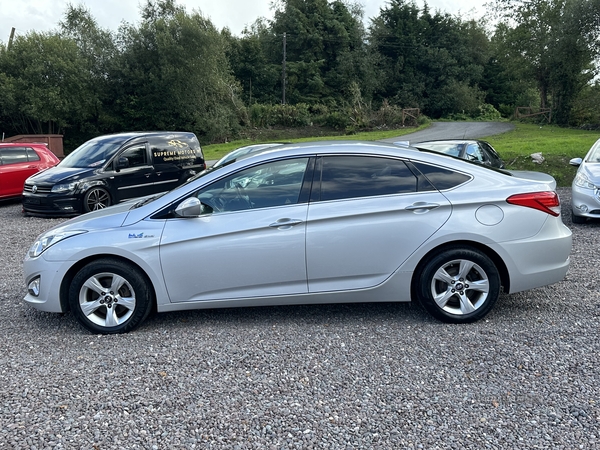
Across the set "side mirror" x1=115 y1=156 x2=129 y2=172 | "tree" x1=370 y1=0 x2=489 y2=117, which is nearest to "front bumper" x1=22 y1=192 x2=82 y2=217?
"side mirror" x1=115 y1=156 x2=129 y2=172

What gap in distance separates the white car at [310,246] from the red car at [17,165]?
30.6 ft

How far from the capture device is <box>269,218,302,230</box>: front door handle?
4.21 meters

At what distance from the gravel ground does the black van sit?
20.5 feet

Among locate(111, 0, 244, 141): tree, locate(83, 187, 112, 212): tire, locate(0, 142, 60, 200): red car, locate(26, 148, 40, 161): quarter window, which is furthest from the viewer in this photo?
locate(111, 0, 244, 141): tree

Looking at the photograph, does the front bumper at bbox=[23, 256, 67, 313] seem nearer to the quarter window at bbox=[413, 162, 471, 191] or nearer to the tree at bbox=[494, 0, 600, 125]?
the quarter window at bbox=[413, 162, 471, 191]

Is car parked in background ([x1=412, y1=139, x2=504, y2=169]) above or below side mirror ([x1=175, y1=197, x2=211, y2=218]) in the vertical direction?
above

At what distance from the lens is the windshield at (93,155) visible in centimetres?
1127

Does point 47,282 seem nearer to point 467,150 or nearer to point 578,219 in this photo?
→ point 578,219

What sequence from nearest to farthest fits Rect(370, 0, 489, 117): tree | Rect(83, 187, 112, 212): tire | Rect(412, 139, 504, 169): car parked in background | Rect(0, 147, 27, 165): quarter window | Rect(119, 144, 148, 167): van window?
Rect(412, 139, 504, 169): car parked in background
Rect(83, 187, 112, 212): tire
Rect(119, 144, 148, 167): van window
Rect(0, 147, 27, 165): quarter window
Rect(370, 0, 489, 117): tree

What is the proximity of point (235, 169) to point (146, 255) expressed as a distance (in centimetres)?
104

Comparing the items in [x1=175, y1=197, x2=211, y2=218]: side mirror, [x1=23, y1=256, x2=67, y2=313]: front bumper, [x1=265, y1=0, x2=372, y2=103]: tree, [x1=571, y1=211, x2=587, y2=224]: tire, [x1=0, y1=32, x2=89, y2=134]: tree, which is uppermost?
[x1=265, y1=0, x2=372, y2=103]: tree

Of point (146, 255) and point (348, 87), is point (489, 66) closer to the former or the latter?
point (348, 87)

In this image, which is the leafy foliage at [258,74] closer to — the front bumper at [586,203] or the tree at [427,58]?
the tree at [427,58]

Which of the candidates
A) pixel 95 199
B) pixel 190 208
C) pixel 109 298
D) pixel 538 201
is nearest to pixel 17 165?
pixel 95 199
